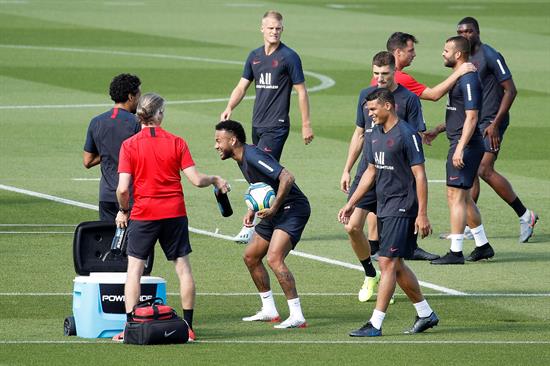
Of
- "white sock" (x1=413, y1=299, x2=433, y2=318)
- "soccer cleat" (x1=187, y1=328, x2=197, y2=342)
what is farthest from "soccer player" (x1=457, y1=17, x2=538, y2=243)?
"soccer cleat" (x1=187, y1=328, x2=197, y2=342)

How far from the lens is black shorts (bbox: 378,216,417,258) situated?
13.7m

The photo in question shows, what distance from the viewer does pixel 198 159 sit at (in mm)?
24922

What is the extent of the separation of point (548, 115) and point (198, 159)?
871 cm

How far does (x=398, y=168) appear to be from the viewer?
13844mm

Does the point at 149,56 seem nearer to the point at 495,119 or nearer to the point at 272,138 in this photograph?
the point at 272,138

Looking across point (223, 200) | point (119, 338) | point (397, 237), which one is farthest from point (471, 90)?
point (119, 338)

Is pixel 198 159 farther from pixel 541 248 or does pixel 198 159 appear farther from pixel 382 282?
pixel 382 282

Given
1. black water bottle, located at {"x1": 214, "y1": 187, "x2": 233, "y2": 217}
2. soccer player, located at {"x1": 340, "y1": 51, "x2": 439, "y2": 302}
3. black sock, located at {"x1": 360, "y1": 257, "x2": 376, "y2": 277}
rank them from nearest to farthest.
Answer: black water bottle, located at {"x1": 214, "y1": 187, "x2": 233, "y2": 217} → soccer player, located at {"x1": 340, "y1": 51, "x2": 439, "y2": 302} → black sock, located at {"x1": 360, "y1": 257, "x2": 376, "y2": 277}

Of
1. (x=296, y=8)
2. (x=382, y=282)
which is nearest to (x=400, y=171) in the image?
(x=382, y=282)

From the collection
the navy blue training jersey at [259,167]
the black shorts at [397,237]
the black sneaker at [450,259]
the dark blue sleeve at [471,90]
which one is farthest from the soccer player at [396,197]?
the black sneaker at [450,259]

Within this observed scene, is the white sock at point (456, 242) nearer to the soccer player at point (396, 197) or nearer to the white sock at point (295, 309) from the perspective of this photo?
the soccer player at point (396, 197)

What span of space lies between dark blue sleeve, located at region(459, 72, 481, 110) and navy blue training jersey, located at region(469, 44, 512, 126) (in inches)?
64.0

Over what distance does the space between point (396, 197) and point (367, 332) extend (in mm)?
1213

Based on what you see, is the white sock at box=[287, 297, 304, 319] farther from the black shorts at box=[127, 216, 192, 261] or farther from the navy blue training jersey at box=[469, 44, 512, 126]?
the navy blue training jersey at box=[469, 44, 512, 126]
